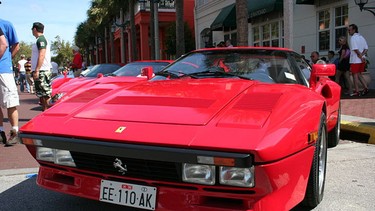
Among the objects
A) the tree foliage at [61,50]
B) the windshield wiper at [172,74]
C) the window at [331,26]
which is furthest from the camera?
the tree foliage at [61,50]

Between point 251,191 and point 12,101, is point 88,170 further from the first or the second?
point 12,101

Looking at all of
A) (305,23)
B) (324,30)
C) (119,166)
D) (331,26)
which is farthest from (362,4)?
(119,166)

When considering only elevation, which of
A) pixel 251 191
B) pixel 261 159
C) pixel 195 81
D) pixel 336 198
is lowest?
pixel 336 198

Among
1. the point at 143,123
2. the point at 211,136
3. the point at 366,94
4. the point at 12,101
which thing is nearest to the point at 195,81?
the point at 143,123

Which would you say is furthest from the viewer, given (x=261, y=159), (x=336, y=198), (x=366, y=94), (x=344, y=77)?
(x=344, y=77)

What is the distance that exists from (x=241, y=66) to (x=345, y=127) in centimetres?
339

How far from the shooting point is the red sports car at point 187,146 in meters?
2.21

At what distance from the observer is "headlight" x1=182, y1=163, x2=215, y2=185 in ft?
7.43

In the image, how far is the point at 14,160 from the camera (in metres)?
4.82

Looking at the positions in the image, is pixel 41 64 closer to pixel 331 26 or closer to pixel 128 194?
pixel 128 194

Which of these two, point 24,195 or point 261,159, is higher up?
point 261,159

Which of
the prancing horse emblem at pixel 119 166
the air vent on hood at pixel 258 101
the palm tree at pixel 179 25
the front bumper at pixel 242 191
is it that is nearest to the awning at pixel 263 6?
the palm tree at pixel 179 25

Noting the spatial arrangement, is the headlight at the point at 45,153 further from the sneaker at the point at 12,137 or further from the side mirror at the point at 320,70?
the sneaker at the point at 12,137

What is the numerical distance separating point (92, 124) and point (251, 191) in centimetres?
113
